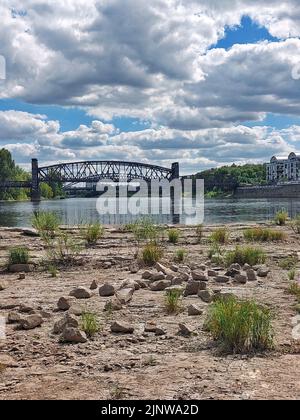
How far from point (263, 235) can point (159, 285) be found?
10.4m

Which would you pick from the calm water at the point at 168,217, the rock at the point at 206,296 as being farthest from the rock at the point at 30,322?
the calm water at the point at 168,217

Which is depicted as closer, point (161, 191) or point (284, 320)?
point (284, 320)

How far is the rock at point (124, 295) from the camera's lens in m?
9.39

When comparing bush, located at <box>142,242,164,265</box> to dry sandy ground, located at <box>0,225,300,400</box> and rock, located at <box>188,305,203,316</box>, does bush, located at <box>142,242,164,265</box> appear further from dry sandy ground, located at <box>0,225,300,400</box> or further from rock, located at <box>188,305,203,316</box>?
rock, located at <box>188,305,203,316</box>

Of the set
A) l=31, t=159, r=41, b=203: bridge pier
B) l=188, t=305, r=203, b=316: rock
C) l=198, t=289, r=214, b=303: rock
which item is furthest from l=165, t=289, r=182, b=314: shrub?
l=31, t=159, r=41, b=203: bridge pier

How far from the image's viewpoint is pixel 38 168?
162875 millimetres

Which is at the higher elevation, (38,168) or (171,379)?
(38,168)

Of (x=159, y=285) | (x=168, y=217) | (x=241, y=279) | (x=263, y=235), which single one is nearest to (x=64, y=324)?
(x=159, y=285)

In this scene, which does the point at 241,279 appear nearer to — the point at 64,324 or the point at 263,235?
the point at 64,324

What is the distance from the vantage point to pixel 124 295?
378 inches

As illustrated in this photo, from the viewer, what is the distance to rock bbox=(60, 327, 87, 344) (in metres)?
7.02
